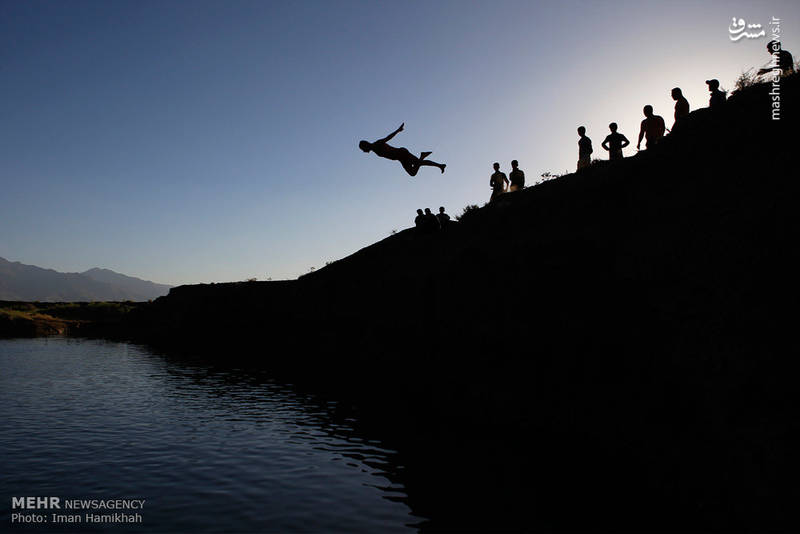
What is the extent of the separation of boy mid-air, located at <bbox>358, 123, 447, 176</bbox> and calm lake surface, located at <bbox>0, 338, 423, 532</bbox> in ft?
33.4

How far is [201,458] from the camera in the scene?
13.8m

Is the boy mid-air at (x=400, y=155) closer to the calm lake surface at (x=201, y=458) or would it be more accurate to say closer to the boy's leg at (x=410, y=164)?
the boy's leg at (x=410, y=164)

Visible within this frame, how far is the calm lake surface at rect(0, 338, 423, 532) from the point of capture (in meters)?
10.1

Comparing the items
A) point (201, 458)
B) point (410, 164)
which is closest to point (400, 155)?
point (410, 164)

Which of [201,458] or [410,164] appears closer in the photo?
[201,458]

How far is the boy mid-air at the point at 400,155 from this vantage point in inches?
786

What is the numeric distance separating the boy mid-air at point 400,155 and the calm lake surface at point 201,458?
10.2m

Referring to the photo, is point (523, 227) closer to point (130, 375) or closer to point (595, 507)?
point (595, 507)

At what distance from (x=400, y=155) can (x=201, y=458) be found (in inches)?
509

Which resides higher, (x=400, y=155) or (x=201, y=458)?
(x=400, y=155)

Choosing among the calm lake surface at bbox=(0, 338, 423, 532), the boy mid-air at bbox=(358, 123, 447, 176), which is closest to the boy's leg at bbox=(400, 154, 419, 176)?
the boy mid-air at bbox=(358, 123, 447, 176)

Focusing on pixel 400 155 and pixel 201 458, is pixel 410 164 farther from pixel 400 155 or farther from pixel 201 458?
pixel 201 458

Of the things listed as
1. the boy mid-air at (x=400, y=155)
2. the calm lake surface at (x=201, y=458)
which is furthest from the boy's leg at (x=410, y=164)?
the calm lake surface at (x=201, y=458)

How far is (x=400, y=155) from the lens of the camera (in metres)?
20.3
